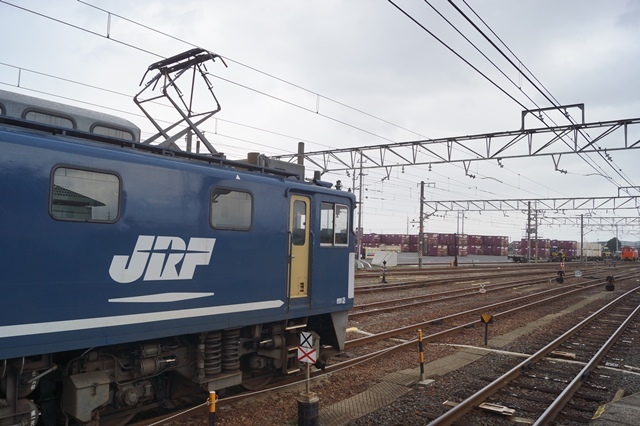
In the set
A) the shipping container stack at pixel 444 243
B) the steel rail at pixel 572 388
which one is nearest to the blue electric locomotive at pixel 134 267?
the steel rail at pixel 572 388

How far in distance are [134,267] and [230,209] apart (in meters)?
1.78

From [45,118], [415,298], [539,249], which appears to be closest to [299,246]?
[45,118]

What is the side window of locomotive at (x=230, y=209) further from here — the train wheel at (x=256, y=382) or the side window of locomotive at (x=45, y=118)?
the train wheel at (x=256, y=382)

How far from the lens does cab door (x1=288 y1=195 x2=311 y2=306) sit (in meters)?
8.26

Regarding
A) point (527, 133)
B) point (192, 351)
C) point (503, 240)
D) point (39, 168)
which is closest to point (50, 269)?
point (39, 168)

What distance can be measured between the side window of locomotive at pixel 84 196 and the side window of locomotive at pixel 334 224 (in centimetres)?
403

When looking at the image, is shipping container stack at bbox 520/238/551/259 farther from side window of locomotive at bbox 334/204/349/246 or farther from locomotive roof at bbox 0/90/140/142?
locomotive roof at bbox 0/90/140/142

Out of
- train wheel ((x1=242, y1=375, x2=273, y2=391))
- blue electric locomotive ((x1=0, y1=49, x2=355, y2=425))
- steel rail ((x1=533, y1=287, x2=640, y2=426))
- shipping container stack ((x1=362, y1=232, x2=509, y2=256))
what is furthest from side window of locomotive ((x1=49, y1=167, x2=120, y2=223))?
shipping container stack ((x1=362, y1=232, x2=509, y2=256))

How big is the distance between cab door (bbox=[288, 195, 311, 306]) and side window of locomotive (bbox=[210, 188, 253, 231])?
1.03 meters

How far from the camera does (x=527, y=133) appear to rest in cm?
2161

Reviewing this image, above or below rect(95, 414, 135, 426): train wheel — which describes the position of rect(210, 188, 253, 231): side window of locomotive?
above

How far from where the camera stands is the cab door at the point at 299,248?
27.1 feet

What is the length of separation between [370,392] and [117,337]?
4.77 m

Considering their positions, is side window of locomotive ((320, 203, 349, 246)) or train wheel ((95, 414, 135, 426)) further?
side window of locomotive ((320, 203, 349, 246))
